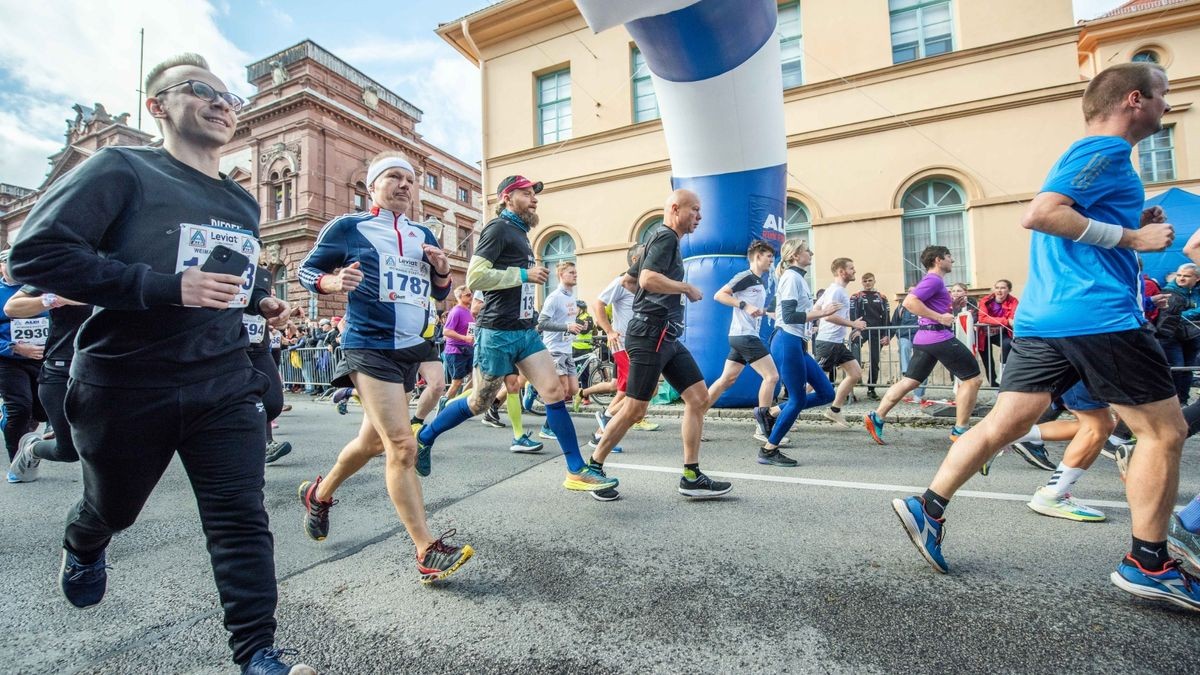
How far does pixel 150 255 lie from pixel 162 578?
1.70 m

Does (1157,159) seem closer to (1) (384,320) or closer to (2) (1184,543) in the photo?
(2) (1184,543)

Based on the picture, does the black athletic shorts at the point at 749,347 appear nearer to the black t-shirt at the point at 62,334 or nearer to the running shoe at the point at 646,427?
the running shoe at the point at 646,427

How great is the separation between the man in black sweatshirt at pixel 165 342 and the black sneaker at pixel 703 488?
8.16 ft

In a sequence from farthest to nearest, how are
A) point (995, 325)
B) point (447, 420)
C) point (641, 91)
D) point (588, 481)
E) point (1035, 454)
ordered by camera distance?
point (641, 91)
point (995, 325)
point (447, 420)
point (1035, 454)
point (588, 481)

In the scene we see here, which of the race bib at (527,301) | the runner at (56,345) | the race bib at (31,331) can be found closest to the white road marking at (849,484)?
the race bib at (527,301)

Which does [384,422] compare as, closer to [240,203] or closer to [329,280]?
[329,280]

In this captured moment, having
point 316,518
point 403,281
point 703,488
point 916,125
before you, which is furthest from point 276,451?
point 916,125

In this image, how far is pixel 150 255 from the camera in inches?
69.5

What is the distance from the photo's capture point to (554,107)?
53.3 feet

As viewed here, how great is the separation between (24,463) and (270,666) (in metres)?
4.63

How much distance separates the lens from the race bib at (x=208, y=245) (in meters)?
1.83

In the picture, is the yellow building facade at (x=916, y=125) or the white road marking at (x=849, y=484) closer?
the white road marking at (x=849, y=484)

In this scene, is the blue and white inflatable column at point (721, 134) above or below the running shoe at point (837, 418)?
above

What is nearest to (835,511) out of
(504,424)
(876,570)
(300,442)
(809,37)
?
(876,570)
